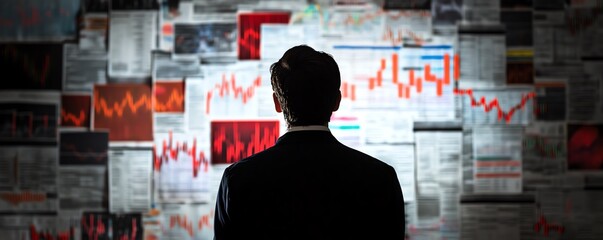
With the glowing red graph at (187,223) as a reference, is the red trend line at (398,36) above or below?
above

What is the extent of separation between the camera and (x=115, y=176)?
176 cm

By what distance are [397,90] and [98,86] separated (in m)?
0.87

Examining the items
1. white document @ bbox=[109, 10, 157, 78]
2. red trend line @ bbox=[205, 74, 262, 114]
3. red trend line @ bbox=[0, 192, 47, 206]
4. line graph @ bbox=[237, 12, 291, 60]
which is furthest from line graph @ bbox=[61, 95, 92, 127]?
line graph @ bbox=[237, 12, 291, 60]

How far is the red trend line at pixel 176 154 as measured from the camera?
175 cm

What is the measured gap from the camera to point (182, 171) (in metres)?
1.75

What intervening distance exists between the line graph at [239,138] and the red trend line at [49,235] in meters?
0.46

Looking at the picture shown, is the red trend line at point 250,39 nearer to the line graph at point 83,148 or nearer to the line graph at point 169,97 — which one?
the line graph at point 169,97

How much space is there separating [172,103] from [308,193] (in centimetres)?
106

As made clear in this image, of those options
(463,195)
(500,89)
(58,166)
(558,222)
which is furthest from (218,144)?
(558,222)

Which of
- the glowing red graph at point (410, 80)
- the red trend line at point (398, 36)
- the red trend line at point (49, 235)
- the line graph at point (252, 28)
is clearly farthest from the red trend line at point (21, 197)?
the red trend line at point (398, 36)

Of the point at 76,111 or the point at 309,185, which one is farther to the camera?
the point at 76,111

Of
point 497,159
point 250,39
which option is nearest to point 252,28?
point 250,39

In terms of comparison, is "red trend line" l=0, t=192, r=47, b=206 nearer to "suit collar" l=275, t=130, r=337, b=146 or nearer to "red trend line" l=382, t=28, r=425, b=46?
"red trend line" l=382, t=28, r=425, b=46

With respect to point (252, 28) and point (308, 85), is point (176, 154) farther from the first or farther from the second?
point (308, 85)
